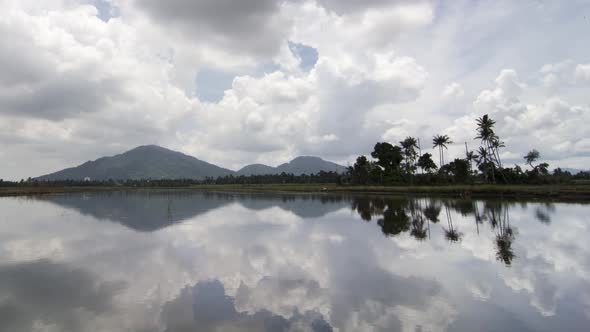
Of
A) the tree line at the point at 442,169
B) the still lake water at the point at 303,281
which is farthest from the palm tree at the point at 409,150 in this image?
the still lake water at the point at 303,281

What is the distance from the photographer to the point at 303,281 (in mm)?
13898

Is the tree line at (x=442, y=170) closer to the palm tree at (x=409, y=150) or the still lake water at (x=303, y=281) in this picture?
the palm tree at (x=409, y=150)

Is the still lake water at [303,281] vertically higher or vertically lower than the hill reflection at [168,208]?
lower

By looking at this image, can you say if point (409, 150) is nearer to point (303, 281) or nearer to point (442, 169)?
point (442, 169)

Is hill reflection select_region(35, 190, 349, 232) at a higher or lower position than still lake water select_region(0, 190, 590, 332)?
higher

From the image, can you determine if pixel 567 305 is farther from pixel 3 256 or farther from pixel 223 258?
pixel 3 256

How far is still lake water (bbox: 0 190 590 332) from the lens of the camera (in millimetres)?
9898

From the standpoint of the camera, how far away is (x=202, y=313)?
10500 millimetres

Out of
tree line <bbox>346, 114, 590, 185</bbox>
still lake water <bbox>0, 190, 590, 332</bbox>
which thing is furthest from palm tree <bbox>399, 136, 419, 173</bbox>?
still lake water <bbox>0, 190, 590, 332</bbox>

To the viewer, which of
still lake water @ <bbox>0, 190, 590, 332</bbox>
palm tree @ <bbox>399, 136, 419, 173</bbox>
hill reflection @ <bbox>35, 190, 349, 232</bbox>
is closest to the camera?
still lake water @ <bbox>0, 190, 590, 332</bbox>

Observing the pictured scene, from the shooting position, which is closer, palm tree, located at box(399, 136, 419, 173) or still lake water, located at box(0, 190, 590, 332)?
still lake water, located at box(0, 190, 590, 332)

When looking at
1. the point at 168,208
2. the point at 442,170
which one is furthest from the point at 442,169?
the point at 168,208

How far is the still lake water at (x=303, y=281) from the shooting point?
9.90 metres

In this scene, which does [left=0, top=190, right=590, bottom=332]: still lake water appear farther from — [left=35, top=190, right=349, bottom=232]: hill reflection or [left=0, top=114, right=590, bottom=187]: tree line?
[left=0, top=114, right=590, bottom=187]: tree line
